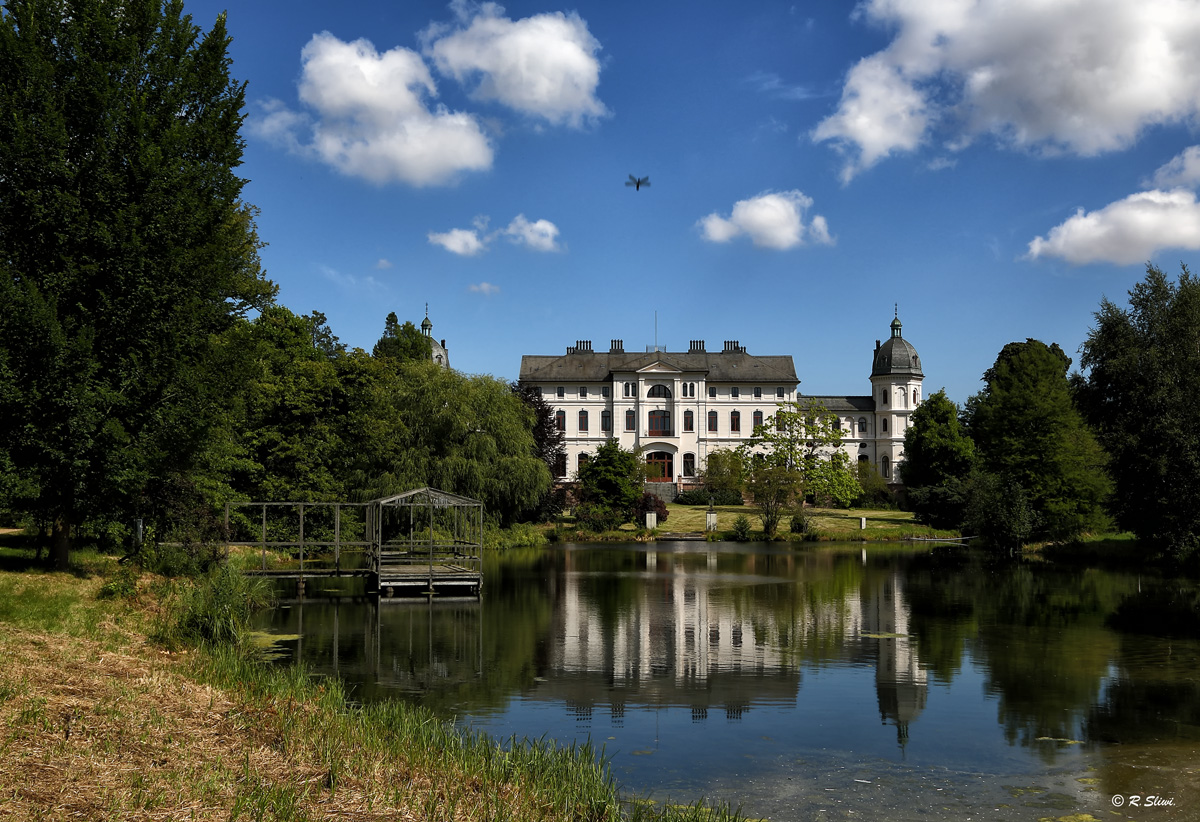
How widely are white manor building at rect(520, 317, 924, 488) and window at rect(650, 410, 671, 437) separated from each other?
81 millimetres

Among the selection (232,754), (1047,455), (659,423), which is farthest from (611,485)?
(232,754)

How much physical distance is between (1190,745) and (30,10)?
811 inches

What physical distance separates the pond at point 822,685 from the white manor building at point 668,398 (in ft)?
154

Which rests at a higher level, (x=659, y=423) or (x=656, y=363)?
(x=656, y=363)

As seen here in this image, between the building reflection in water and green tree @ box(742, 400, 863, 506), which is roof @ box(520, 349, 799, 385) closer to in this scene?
green tree @ box(742, 400, 863, 506)

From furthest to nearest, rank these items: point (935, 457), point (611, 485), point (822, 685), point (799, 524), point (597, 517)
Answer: point (935, 457)
point (611, 485)
point (597, 517)
point (799, 524)
point (822, 685)

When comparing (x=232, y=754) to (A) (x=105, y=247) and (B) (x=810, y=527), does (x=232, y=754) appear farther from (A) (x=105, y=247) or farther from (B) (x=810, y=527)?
(B) (x=810, y=527)

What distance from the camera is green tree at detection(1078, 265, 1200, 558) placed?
24.7 metres

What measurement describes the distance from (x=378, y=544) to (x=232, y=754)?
55.9 feet

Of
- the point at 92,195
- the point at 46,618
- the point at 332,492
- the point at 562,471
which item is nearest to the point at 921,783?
the point at 46,618

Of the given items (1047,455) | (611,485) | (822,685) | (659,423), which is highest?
(659,423)

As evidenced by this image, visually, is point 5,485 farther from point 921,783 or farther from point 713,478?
point 713,478

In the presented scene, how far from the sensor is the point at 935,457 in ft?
199

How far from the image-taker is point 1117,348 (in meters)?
28.7
